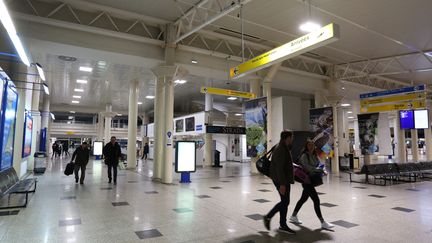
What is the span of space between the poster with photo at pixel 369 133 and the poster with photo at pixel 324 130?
333cm

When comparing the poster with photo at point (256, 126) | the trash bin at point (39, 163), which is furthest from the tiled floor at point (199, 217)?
the trash bin at point (39, 163)

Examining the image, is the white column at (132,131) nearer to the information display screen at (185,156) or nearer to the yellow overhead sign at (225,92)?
the information display screen at (185,156)

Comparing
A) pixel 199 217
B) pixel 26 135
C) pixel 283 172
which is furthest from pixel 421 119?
pixel 26 135

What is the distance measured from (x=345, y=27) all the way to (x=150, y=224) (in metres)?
8.07

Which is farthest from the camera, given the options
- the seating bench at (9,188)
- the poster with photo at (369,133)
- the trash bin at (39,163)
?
the poster with photo at (369,133)

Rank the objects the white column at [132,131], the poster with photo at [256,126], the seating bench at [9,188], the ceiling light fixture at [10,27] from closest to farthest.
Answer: the ceiling light fixture at [10,27] < the seating bench at [9,188] < the poster with photo at [256,126] < the white column at [132,131]

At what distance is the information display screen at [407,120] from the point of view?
15.4 m

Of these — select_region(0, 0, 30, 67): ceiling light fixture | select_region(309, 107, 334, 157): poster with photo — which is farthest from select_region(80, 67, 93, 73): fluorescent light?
select_region(309, 107, 334, 157): poster with photo

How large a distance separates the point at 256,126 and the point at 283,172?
7.12m

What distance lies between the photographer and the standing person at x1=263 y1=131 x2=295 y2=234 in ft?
11.8

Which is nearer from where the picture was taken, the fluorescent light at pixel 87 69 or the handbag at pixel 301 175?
the handbag at pixel 301 175

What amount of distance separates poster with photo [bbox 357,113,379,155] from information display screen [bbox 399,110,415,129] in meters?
3.26

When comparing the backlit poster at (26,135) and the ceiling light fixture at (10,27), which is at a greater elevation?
the ceiling light fixture at (10,27)

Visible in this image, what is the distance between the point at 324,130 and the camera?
467 inches
